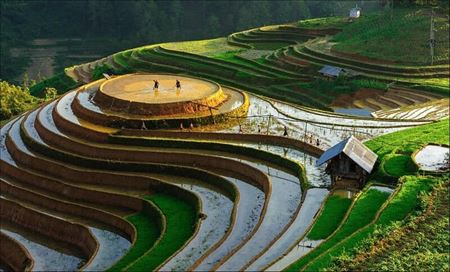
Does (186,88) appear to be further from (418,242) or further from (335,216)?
(418,242)

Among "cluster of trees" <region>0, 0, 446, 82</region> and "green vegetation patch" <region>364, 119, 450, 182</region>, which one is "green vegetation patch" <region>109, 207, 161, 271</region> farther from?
"cluster of trees" <region>0, 0, 446, 82</region>

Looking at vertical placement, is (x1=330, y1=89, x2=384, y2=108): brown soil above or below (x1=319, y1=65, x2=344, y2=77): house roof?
below

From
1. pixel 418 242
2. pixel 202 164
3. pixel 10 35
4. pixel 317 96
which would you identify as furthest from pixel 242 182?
pixel 10 35

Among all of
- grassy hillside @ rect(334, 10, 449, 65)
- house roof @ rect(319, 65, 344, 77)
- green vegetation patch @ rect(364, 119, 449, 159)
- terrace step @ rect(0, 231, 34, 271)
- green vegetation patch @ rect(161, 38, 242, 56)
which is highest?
grassy hillside @ rect(334, 10, 449, 65)

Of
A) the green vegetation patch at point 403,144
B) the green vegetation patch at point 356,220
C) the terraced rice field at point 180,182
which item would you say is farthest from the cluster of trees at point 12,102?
the green vegetation patch at point 356,220

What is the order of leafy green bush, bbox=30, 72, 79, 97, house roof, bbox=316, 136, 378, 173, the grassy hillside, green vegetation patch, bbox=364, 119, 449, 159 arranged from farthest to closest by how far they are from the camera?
leafy green bush, bbox=30, 72, 79, 97 → the grassy hillside → green vegetation patch, bbox=364, 119, 449, 159 → house roof, bbox=316, 136, 378, 173

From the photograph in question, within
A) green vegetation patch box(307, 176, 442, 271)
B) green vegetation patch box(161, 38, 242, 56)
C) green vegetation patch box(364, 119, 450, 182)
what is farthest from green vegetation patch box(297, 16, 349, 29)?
green vegetation patch box(307, 176, 442, 271)
